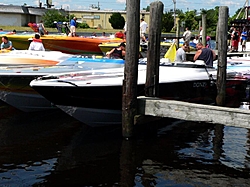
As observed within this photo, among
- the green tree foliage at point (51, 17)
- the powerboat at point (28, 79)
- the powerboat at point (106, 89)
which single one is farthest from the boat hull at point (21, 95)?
the green tree foliage at point (51, 17)

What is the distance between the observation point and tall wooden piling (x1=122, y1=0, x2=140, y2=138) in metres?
8.70

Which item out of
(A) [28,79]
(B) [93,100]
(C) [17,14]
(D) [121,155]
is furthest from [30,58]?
(C) [17,14]

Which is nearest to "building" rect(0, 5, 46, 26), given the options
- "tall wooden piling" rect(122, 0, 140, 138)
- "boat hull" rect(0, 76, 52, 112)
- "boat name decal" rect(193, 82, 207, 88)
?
"boat hull" rect(0, 76, 52, 112)

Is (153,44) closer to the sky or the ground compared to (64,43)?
closer to the sky

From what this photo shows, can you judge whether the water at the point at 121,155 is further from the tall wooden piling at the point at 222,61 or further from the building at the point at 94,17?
the building at the point at 94,17

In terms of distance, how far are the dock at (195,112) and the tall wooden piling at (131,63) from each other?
21cm

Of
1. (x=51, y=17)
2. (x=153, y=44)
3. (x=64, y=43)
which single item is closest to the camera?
(x=153, y=44)

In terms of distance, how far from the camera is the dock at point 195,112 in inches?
310

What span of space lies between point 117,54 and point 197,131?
3806 millimetres

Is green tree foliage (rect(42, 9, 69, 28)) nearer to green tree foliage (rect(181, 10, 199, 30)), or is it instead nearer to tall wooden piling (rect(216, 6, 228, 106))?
green tree foliage (rect(181, 10, 199, 30))

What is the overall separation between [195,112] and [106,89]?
2.27 meters

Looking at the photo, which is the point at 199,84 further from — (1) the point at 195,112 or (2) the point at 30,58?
(2) the point at 30,58

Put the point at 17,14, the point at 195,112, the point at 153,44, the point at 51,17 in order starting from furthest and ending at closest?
the point at 17,14
the point at 51,17
the point at 153,44
the point at 195,112

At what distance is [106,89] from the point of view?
9.83 meters
